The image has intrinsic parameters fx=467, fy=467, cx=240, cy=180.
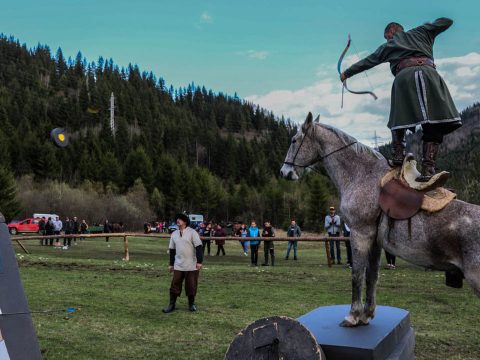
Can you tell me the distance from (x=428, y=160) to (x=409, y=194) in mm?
456

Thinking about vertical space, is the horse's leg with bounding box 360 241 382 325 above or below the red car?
above

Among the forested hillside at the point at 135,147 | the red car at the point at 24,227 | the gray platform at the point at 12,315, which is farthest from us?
the forested hillside at the point at 135,147

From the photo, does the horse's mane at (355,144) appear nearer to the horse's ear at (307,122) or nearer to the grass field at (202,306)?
the horse's ear at (307,122)

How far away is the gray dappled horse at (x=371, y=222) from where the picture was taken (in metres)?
3.82

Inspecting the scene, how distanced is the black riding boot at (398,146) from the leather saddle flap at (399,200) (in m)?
0.27

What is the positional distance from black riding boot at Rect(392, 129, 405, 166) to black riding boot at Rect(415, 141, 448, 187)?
204mm

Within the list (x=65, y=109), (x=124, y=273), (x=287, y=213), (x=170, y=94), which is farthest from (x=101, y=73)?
(x=124, y=273)

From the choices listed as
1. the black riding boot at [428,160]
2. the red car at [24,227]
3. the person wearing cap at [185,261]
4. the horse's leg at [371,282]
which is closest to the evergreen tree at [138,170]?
the red car at [24,227]

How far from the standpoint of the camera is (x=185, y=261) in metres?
8.91

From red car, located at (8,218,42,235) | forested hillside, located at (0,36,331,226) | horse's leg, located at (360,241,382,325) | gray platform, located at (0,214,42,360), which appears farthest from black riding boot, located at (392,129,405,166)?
forested hillside, located at (0,36,331,226)

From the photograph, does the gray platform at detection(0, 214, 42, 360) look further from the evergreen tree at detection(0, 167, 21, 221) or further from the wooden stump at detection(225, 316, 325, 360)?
the evergreen tree at detection(0, 167, 21, 221)

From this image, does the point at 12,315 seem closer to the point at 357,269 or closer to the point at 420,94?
the point at 357,269

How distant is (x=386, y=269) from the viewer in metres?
15.1

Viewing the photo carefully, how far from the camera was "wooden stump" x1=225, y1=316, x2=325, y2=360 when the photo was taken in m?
3.76
